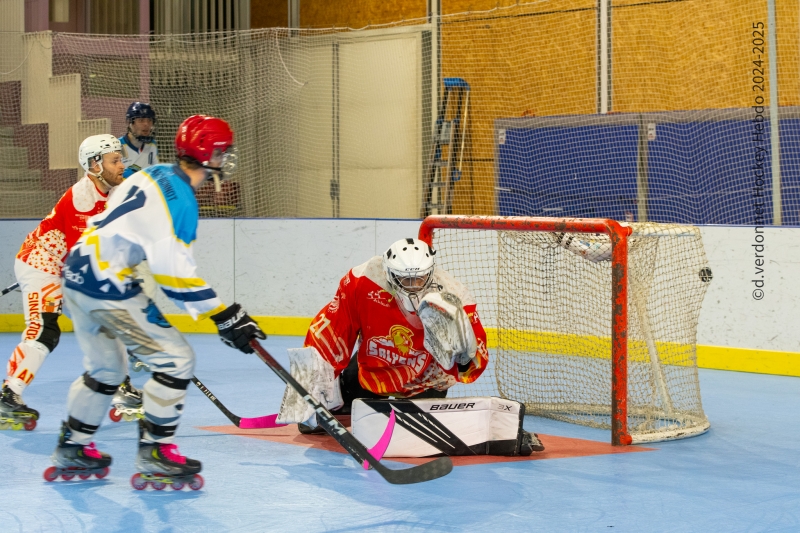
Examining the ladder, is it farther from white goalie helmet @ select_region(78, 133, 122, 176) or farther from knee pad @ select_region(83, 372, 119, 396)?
knee pad @ select_region(83, 372, 119, 396)

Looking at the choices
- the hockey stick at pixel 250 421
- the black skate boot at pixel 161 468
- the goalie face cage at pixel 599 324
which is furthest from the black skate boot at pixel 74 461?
the goalie face cage at pixel 599 324

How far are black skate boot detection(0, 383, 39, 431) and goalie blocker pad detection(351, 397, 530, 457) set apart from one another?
1612 millimetres

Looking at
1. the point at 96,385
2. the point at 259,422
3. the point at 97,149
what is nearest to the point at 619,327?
the point at 259,422

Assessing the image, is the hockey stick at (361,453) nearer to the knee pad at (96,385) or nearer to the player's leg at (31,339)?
the knee pad at (96,385)

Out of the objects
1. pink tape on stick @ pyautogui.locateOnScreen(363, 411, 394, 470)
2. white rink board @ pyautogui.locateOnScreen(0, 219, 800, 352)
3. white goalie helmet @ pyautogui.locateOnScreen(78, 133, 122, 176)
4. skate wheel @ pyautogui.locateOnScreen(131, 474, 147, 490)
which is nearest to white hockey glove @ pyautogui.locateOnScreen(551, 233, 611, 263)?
pink tape on stick @ pyautogui.locateOnScreen(363, 411, 394, 470)

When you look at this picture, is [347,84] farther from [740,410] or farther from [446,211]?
[740,410]

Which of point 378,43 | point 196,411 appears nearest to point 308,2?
point 378,43

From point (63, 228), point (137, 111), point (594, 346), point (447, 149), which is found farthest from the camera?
point (447, 149)

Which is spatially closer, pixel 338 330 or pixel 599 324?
pixel 338 330

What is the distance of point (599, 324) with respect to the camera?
5832 millimetres

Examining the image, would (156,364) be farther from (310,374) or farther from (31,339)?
(31,339)

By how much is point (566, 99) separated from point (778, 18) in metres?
2.02

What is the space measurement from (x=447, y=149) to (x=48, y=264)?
576 cm

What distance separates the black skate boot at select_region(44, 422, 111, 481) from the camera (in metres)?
3.64
